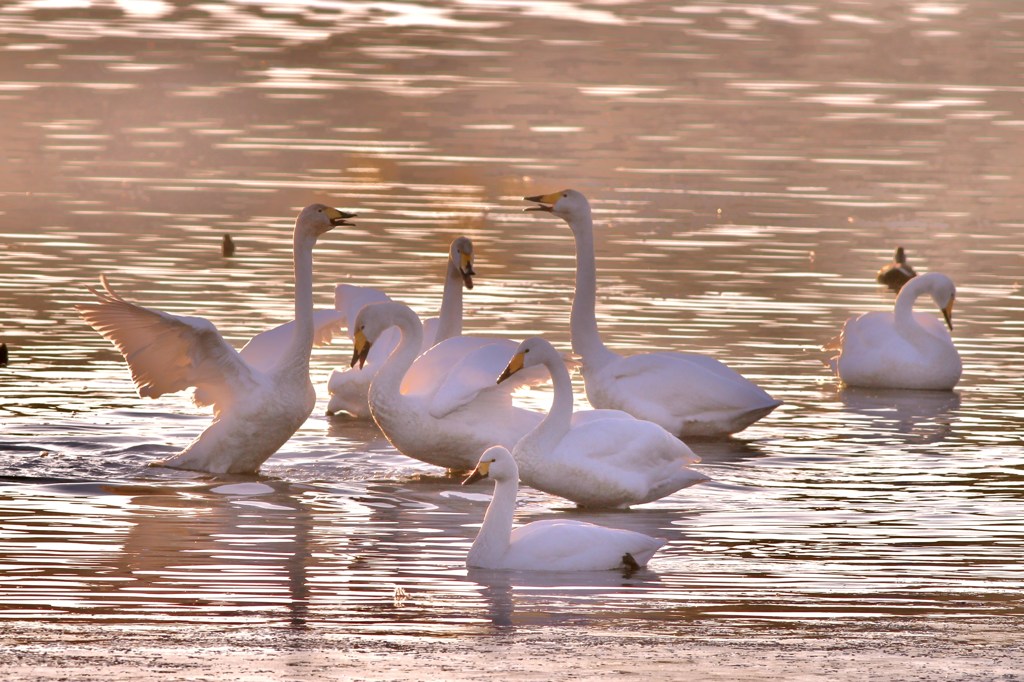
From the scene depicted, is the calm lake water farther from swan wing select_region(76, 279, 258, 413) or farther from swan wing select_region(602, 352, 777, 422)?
swan wing select_region(76, 279, 258, 413)

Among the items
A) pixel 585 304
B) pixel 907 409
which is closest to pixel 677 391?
pixel 585 304

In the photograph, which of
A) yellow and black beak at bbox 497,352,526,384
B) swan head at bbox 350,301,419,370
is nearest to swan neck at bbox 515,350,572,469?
yellow and black beak at bbox 497,352,526,384

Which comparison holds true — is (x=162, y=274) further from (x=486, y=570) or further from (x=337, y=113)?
(x=337, y=113)

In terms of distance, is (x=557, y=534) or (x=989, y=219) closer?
(x=557, y=534)

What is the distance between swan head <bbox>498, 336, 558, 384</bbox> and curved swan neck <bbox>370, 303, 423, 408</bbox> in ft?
3.16

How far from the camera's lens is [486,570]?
9.17 meters

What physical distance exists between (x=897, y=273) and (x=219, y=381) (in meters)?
8.82

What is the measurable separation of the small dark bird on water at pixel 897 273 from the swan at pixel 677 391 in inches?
243

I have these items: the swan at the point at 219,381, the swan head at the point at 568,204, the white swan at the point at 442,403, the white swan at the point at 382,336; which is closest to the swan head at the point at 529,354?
the white swan at the point at 442,403

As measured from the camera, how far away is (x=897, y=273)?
19.0 m

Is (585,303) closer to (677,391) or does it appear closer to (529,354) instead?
(677,391)

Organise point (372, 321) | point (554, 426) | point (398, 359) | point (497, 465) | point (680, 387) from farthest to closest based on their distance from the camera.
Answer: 1. point (680, 387)
2. point (372, 321)
3. point (398, 359)
4. point (554, 426)
5. point (497, 465)

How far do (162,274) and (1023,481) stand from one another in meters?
8.82

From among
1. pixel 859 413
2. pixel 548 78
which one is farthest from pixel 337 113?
pixel 859 413
